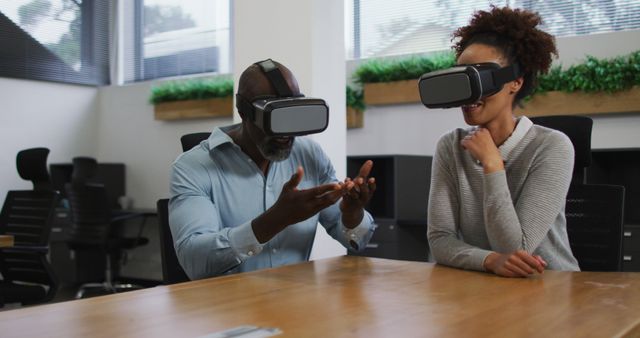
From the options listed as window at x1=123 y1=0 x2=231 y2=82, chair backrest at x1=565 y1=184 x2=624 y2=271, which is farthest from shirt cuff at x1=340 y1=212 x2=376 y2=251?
window at x1=123 y1=0 x2=231 y2=82

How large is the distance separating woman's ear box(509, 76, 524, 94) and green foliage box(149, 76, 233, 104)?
414 cm

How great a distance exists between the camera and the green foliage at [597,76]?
3.86m

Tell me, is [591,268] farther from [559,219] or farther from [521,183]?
[521,183]

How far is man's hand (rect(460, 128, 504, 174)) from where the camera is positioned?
1727 mm

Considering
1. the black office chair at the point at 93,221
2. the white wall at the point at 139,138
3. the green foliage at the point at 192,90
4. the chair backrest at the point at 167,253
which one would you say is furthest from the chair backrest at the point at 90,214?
the chair backrest at the point at 167,253

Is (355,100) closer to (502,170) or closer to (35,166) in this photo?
(35,166)

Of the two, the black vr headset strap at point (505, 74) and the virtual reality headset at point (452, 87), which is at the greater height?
the black vr headset strap at point (505, 74)

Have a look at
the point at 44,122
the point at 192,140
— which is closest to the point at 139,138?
the point at 44,122

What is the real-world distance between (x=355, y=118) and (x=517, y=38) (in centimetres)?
316

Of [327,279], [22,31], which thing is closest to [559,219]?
[327,279]

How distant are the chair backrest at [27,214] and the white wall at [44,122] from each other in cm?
213

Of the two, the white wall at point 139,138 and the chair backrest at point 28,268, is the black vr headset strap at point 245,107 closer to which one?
the chair backrest at point 28,268

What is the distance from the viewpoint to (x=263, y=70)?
5.77ft

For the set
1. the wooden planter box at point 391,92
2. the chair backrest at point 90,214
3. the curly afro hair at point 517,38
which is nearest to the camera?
the curly afro hair at point 517,38
